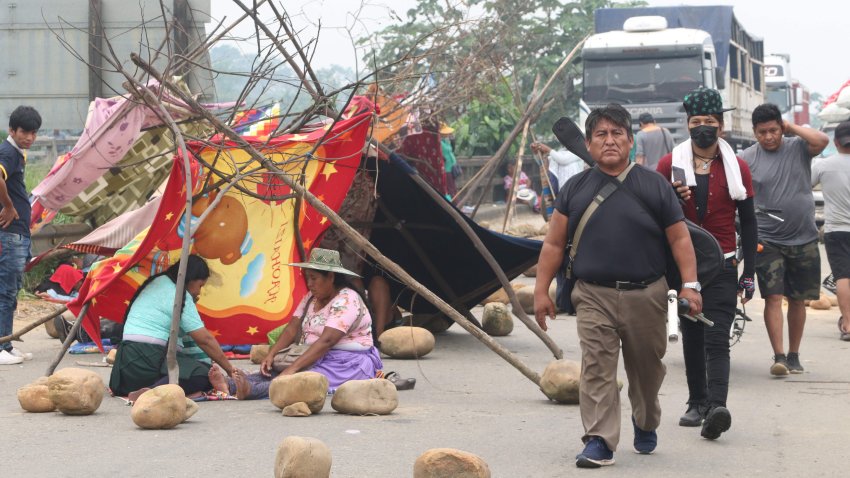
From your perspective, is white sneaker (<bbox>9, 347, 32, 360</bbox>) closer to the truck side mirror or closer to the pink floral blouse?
the pink floral blouse

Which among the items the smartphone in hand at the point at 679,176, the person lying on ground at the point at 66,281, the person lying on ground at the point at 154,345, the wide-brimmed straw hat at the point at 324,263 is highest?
the smartphone in hand at the point at 679,176

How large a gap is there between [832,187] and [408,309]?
343 centimetres

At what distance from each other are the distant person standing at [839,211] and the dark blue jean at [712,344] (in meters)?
3.40

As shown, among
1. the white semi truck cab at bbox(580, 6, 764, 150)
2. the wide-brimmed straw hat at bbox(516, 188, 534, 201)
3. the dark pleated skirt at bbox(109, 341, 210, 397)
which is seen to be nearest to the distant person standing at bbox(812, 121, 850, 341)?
the dark pleated skirt at bbox(109, 341, 210, 397)

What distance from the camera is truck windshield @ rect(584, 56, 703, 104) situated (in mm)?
22656

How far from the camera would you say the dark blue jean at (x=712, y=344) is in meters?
6.24

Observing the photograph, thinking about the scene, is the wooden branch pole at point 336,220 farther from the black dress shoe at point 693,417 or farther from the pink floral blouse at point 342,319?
the black dress shoe at point 693,417

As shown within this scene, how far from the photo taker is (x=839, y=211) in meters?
9.57

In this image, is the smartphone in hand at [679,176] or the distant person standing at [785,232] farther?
the distant person standing at [785,232]

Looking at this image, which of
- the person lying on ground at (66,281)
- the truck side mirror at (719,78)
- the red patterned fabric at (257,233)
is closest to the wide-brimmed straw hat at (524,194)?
the truck side mirror at (719,78)

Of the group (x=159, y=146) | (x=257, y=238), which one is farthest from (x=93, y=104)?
(x=257, y=238)

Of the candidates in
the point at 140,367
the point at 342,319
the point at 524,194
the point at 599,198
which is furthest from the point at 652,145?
the point at 524,194

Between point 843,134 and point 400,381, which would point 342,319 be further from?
point 843,134

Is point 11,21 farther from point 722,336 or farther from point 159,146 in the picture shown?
point 722,336
